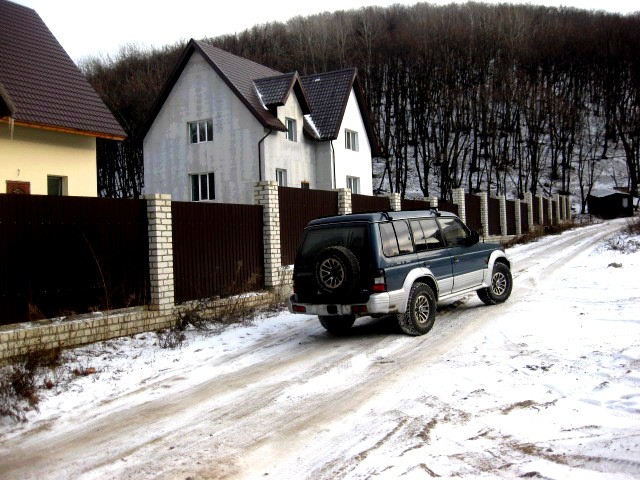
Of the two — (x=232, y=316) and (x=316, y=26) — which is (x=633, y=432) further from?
(x=316, y=26)

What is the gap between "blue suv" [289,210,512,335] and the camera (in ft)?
26.7

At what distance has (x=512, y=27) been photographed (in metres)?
69.7

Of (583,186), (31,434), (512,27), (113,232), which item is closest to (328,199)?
(113,232)

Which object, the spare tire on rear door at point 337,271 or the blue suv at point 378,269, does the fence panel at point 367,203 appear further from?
the spare tire on rear door at point 337,271

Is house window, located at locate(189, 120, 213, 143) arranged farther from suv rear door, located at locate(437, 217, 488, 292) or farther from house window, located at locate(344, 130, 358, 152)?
suv rear door, located at locate(437, 217, 488, 292)

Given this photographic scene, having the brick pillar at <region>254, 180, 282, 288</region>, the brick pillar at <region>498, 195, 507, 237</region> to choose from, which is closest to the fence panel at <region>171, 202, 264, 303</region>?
the brick pillar at <region>254, 180, 282, 288</region>

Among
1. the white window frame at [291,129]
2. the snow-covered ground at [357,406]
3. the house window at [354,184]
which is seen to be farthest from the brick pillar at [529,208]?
the snow-covered ground at [357,406]

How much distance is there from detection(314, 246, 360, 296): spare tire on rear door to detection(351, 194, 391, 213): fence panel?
8.71 metres

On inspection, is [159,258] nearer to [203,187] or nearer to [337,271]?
[337,271]

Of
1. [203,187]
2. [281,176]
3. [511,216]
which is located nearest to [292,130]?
[281,176]

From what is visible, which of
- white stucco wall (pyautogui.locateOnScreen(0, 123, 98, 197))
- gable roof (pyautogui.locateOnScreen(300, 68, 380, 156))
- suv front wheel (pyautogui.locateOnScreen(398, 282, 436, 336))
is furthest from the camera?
gable roof (pyautogui.locateOnScreen(300, 68, 380, 156))

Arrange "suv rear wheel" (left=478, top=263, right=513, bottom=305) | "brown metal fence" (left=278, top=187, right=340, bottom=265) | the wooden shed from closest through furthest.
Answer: "suv rear wheel" (left=478, top=263, right=513, bottom=305)
"brown metal fence" (left=278, top=187, right=340, bottom=265)
the wooden shed

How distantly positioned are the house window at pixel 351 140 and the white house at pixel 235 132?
670 mm

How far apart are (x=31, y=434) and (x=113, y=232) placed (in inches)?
182
